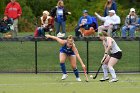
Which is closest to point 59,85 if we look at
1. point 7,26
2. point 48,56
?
point 48,56

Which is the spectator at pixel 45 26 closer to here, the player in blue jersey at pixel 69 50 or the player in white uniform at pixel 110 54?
the player in blue jersey at pixel 69 50

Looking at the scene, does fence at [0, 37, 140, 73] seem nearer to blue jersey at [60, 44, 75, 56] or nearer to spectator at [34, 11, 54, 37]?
spectator at [34, 11, 54, 37]

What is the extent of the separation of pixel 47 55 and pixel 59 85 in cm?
720

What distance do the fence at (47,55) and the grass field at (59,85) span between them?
2.24 meters

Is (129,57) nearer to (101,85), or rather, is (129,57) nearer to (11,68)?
(11,68)

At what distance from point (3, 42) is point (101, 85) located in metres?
7.58

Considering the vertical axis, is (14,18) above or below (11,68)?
above

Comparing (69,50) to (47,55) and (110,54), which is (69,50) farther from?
(47,55)

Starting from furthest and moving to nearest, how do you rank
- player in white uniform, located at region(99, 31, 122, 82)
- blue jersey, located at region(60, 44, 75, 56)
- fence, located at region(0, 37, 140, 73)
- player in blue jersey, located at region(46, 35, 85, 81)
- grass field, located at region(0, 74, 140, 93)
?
fence, located at region(0, 37, 140, 73) < blue jersey, located at region(60, 44, 75, 56) < player in blue jersey, located at region(46, 35, 85, 81) < player in white uniform, located at region(99, 31, 122, 82) < grass field, located at region(0, 74, 140, 93)

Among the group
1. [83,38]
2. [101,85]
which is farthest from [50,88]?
[83,38]

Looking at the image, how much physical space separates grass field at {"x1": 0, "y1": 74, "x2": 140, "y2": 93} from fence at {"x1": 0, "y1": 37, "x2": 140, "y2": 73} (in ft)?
7.36

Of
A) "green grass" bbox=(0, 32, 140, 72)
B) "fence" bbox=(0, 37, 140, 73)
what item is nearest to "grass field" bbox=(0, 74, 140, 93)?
"fence" bbox=(0, 37, 140, 73)

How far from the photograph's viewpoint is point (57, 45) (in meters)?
26.8

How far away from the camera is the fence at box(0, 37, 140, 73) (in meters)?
25.0
